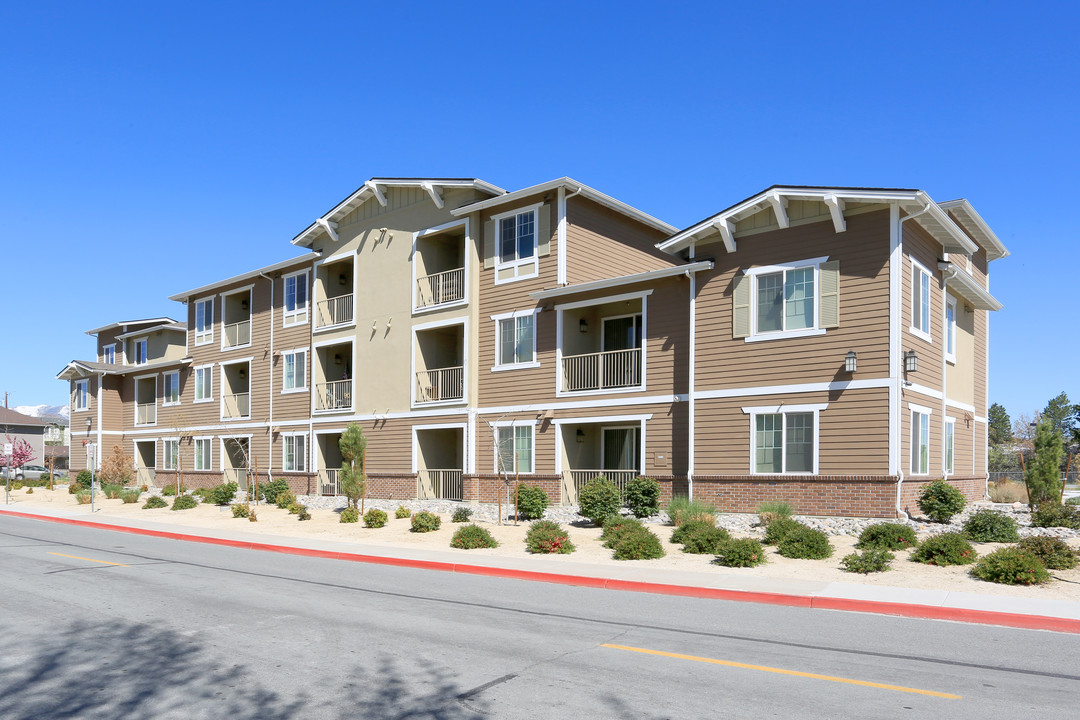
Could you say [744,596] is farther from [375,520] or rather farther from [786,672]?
[375,520]

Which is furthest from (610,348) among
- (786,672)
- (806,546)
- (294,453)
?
(786,672)

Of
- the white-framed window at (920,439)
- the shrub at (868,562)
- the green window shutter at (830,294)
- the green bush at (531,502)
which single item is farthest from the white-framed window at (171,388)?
the shrub at (868,562)

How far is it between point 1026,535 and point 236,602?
14.6 metres

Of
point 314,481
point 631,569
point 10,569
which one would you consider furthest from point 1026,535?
point 314,481

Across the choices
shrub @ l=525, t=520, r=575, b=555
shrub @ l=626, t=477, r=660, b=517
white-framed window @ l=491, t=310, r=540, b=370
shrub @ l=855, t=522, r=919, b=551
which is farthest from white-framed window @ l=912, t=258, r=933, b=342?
white-framed window @ l=491, t=310, r=540, b=370

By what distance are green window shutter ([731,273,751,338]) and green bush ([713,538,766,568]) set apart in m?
7.17

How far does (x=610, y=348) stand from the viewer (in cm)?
2633

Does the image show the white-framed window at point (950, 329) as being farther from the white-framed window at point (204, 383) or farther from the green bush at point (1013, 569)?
the white-framed window at point (204, 383)

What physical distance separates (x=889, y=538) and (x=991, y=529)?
2230 millimetres

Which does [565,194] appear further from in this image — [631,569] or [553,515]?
[631,569]

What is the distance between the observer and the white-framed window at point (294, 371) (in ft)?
114

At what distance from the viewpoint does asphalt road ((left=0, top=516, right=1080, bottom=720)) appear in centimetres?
657

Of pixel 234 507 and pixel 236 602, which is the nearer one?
pixel 236 602

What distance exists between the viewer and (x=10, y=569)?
14.8m
